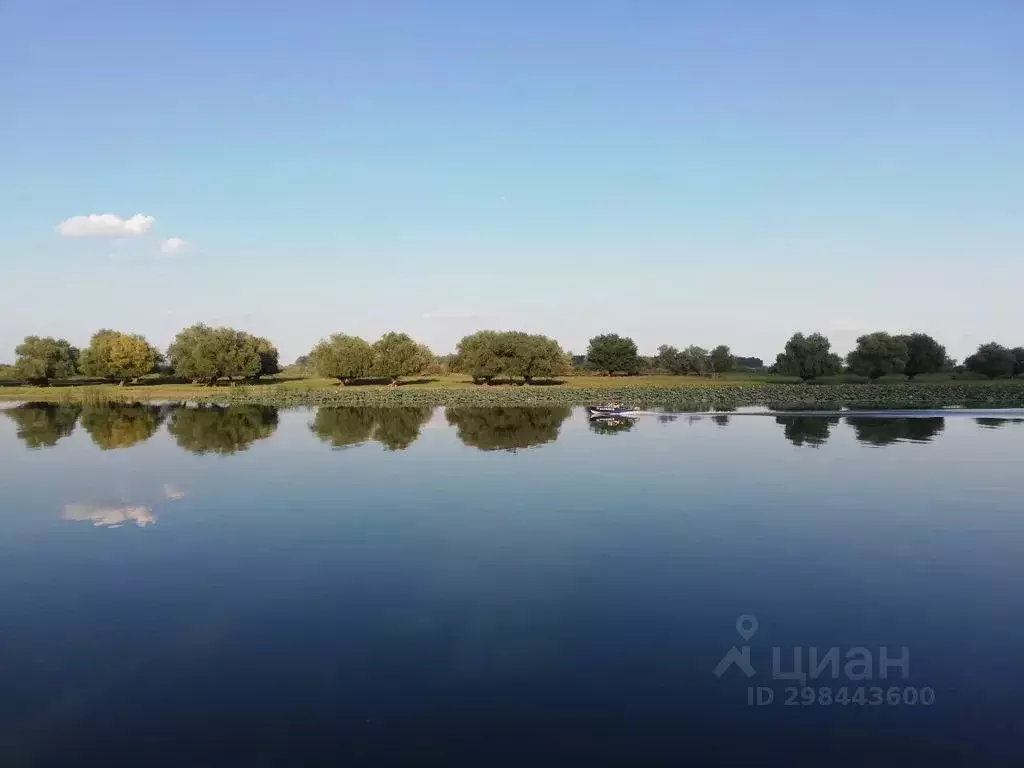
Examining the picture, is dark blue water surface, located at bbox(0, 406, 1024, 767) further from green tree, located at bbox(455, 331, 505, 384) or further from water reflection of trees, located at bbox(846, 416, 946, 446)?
green tree, located at bbox(455, 331, 505, 384)

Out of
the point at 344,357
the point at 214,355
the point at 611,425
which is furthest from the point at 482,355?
the point at 611,425

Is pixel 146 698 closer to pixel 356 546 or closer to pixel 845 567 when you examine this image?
pixel 356 546

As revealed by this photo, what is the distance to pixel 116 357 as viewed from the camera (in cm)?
14288

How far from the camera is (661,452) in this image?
50.2 meters

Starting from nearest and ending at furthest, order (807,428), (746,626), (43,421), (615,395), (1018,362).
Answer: (746,626) → (807,428) → (43,421) → (615,395) → (1018,362)

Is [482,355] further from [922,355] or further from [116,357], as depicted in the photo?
[922,355]

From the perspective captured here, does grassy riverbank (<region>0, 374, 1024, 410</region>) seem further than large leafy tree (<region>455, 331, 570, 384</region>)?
No

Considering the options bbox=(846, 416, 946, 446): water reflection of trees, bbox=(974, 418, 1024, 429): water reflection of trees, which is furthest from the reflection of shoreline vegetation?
bbox=(974, 418, 1024, 429): water reflection of trees

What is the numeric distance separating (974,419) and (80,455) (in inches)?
3184

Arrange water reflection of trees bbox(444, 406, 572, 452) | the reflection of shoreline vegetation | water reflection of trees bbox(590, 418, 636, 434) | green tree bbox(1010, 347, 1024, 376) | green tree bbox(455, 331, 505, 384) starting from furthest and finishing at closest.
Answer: green tree bbox(1010, 347, 1024, 376), green tree bbox(455, 331, 505, 384), the reflection of shoreline vegetation, water reflection of trees bbox(590, 418, 636, 434), water reflection of trees bbox(444, 406, 572, 452)

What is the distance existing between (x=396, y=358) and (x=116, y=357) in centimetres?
5520

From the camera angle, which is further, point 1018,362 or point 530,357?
point 1018,362

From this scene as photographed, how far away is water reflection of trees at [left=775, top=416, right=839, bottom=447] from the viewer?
188ft

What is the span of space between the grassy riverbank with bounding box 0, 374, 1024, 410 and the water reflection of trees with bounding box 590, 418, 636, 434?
1852 centimetres
